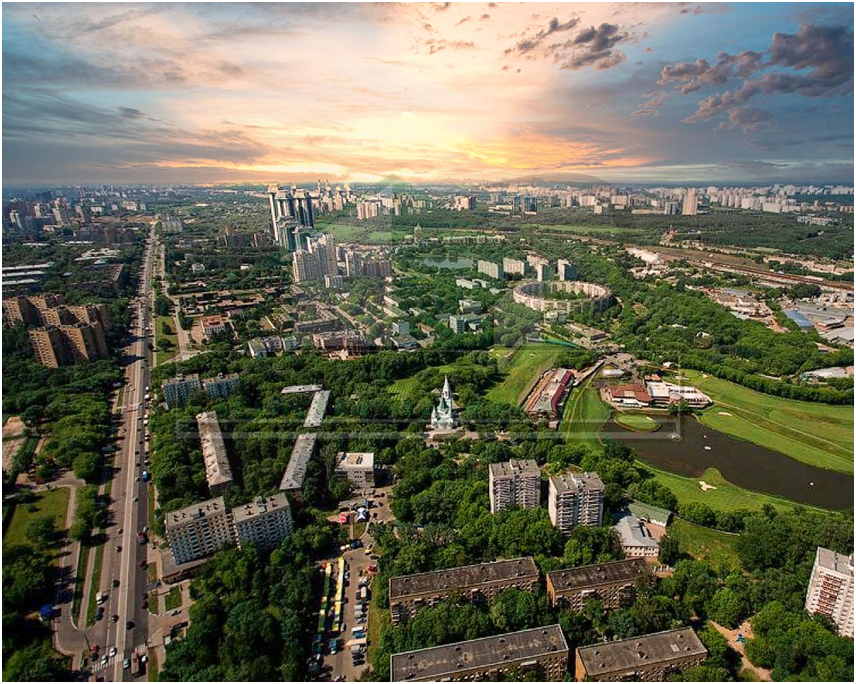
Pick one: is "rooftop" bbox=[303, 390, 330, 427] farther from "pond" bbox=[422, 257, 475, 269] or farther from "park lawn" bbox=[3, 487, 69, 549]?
"pond" bbox=[422, 257, 475, 269]

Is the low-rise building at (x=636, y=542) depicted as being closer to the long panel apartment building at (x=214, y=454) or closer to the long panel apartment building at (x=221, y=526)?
the long panel apartment building at (x=221, y=526)

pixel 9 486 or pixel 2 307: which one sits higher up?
Result: pixel 2 307

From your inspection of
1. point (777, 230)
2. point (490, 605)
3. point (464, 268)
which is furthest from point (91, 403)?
point (777, 230)

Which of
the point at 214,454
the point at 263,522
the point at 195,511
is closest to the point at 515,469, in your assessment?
the point at 263,522

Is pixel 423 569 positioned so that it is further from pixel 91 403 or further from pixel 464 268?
pixel 464 268

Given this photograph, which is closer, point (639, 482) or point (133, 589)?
point (133, 589)

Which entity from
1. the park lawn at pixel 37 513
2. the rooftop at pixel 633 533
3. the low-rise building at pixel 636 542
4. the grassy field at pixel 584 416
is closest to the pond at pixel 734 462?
the grassy field at pixel 584 416

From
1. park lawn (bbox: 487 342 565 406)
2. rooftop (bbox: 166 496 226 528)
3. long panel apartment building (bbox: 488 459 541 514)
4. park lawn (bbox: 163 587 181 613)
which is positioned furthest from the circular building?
park lawn (bbox: 163 587 181 613)

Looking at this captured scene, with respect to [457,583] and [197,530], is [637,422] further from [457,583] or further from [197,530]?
[197,530]
